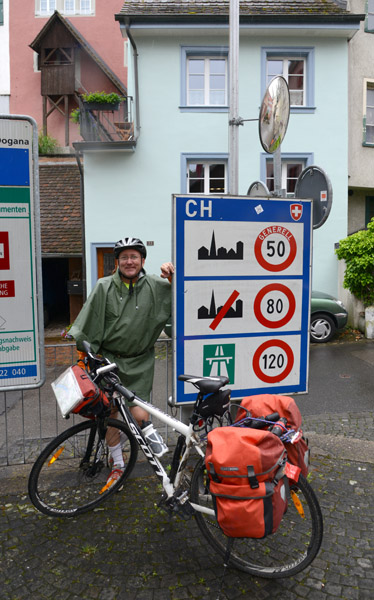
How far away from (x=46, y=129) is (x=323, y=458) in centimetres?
2161

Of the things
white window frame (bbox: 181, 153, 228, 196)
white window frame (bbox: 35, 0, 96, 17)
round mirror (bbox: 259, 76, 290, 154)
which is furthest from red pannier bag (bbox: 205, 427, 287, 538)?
white window frame (bbox: 35, 0, 96, 17)

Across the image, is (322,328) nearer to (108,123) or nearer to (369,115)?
(108,123)

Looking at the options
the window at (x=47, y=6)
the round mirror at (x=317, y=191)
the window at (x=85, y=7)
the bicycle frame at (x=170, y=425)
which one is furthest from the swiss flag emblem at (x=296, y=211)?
the window at (x=47, y=6)

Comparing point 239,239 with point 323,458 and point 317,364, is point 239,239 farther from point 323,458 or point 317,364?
point 317,364

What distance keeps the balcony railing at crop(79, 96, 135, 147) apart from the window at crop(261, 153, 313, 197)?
12.0 ft

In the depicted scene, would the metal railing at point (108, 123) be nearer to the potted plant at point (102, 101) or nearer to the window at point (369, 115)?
the potted plant at point (102, 101)

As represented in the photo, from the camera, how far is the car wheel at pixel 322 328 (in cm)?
992

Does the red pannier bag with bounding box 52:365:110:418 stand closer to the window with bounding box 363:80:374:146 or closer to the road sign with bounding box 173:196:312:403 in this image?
the road sign with bounding box 173:196:312:403

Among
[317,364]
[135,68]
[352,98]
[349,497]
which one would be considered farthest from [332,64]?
[349,497]

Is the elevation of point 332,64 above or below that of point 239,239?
above

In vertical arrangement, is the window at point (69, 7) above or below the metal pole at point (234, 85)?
above

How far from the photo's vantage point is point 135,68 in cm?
1175

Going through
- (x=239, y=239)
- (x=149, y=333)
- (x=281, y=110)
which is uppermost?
(x=281, y=110)

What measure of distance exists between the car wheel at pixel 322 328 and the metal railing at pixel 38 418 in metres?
4.06
